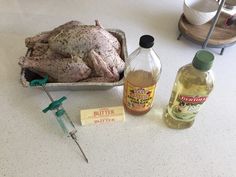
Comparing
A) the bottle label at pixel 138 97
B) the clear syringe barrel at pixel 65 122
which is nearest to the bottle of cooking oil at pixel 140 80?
the bottle label at pixel 138 97

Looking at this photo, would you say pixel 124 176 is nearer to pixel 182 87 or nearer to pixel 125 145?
pixel 125 145

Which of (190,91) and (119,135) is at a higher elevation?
(190,91)

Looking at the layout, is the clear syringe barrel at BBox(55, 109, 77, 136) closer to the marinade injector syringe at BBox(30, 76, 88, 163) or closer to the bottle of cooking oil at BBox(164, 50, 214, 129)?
the marinade injector syringe at BBox(30, 76, 88, 163)

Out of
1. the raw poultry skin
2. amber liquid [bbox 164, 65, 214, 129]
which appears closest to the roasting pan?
the raw poultry skin

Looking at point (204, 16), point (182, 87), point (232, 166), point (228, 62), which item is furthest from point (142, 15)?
point (232, 166)

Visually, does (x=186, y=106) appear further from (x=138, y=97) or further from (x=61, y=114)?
(x=61, y=114)

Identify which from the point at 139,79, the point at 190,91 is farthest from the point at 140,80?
the point at 190,91
